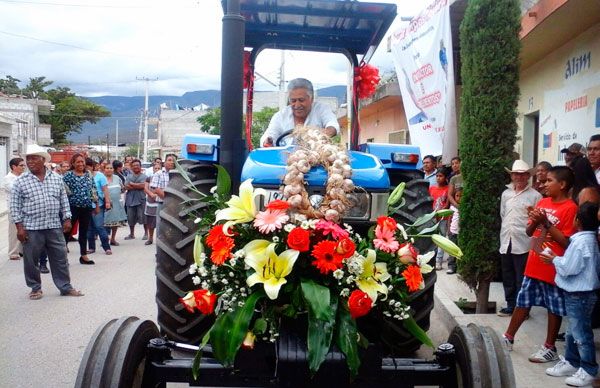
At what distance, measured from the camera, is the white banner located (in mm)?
8539

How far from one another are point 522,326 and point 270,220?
14.6ft

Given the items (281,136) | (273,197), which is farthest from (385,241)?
(281,136)

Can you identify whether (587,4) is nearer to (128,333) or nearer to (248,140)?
(248,140)

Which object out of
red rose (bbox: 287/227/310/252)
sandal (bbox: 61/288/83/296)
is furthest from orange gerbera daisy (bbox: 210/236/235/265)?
sandal (bbox: 61/288/83/296)

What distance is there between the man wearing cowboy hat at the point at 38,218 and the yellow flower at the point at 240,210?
5.49 metres

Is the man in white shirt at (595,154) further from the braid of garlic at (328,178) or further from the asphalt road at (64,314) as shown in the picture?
the braid of garlic at (328,178)

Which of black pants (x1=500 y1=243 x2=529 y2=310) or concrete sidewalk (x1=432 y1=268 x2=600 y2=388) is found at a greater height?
black pants (x1=500 y1=243 x2=529 y2=310)

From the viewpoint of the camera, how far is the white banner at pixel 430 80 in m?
8.54

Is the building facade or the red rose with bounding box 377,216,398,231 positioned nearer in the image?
the red rose with bounding box 377,216,398,231

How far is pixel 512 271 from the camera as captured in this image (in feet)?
21.4

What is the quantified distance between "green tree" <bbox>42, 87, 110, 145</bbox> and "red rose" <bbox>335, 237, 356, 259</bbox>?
61.3 m

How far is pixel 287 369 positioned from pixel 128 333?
0.82m

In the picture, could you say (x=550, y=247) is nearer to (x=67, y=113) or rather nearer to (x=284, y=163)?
(x=284, y=163)

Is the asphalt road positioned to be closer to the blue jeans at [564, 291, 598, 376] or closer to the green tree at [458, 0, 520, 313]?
the green tree at [458, 0, 520, 313]
